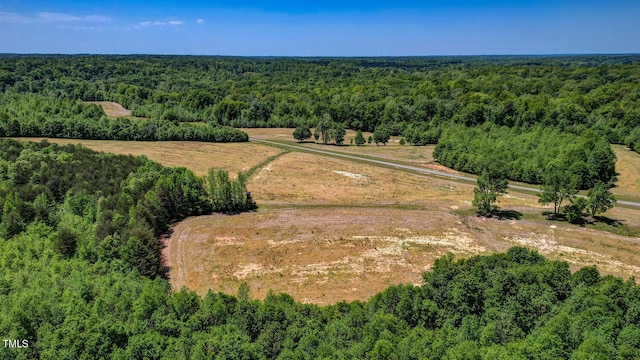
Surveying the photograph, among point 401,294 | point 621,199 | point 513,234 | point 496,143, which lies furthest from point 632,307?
point 496,143

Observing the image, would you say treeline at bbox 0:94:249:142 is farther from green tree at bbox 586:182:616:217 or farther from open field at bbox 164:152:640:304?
green tree at bbox 586:182:616:217

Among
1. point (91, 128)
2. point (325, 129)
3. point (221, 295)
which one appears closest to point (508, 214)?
point (221, 295)

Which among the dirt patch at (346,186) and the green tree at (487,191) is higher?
the green tree at (487,191)

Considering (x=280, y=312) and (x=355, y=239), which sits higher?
(x=280, y=312)

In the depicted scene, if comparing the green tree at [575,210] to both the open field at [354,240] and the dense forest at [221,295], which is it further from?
the dense forest at [221,295]

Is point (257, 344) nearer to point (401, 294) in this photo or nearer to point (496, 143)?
point (401, 294)

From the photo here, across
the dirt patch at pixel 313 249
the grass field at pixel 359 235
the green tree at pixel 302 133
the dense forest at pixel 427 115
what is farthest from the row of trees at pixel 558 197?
the green tree at pixel 302 133

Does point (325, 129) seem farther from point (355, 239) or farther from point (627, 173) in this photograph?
point (627, 173)
